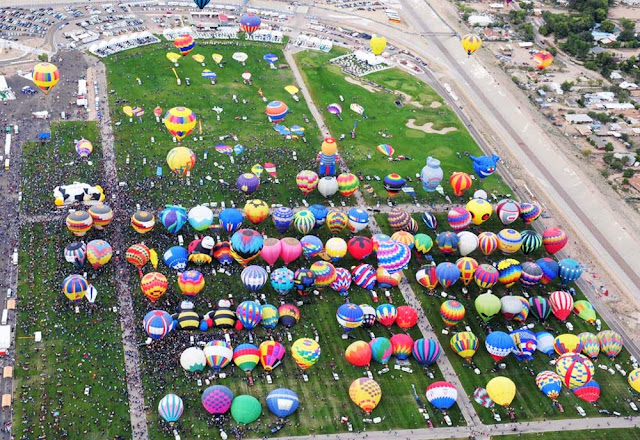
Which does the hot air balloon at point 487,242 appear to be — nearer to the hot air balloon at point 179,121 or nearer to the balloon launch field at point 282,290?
the balloon launch field at point 282,290

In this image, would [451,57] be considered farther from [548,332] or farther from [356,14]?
[548,332]

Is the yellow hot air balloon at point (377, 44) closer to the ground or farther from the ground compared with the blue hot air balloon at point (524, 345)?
closer to the ground

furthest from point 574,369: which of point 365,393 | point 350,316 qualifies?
point 350,316

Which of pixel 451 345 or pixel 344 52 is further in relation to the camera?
pixel 344 52

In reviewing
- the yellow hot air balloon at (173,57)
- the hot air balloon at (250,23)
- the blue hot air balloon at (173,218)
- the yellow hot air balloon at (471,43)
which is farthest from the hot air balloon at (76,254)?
the yellow hot air balloon at (471,43)

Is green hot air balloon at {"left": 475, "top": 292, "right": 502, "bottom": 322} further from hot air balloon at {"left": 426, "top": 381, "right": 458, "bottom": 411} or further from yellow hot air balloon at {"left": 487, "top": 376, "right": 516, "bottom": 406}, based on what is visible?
hot air balloon at {"left": 426, "top": 381, "right": 458, "bottom": 411}

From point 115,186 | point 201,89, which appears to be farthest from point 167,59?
point 115,186
